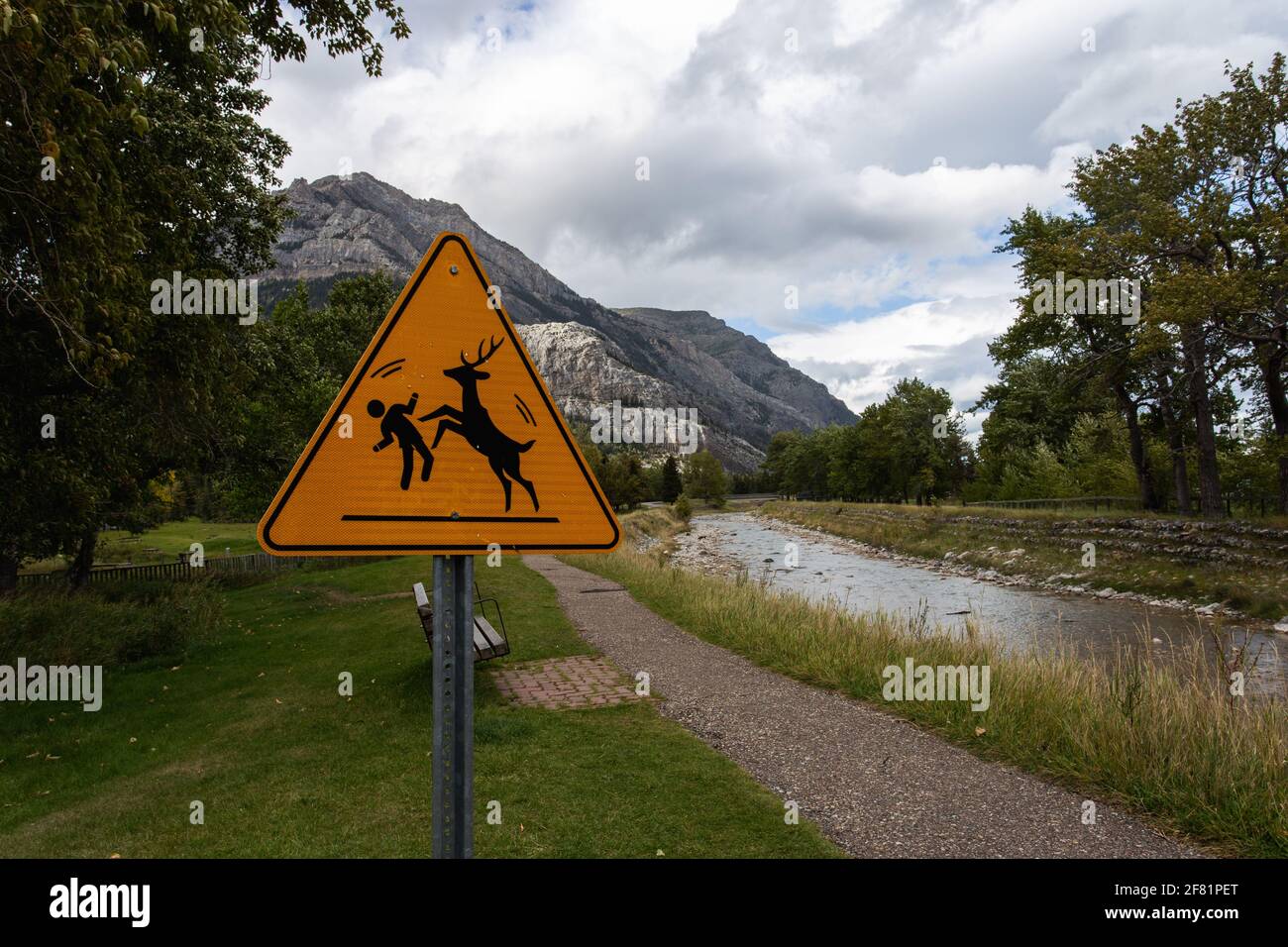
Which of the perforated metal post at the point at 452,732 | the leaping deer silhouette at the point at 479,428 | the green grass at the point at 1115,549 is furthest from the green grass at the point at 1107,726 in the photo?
the green grass at the point at 1115,549

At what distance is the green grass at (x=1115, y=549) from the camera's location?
19.6 m

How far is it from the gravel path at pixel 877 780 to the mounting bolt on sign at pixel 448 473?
350 centimetres

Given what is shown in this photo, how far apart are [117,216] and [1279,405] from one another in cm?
3119

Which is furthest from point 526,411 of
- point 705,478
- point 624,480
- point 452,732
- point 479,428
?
point 705,478

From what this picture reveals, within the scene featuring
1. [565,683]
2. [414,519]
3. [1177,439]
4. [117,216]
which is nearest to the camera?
[414,519]

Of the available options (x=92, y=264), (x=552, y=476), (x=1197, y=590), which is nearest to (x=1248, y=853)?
(x=552, y=476)

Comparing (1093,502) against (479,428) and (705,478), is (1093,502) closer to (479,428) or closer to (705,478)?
(479,428)

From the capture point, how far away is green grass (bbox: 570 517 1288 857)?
473 centimetres

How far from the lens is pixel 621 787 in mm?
5281

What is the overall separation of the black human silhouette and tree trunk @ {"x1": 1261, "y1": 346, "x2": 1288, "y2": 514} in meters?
28.1

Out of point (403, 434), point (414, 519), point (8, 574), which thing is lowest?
point (8, 574)

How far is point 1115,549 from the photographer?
25.6 m

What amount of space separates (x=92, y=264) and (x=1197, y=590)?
86.3 feet

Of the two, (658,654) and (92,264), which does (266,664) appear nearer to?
(658,654)
